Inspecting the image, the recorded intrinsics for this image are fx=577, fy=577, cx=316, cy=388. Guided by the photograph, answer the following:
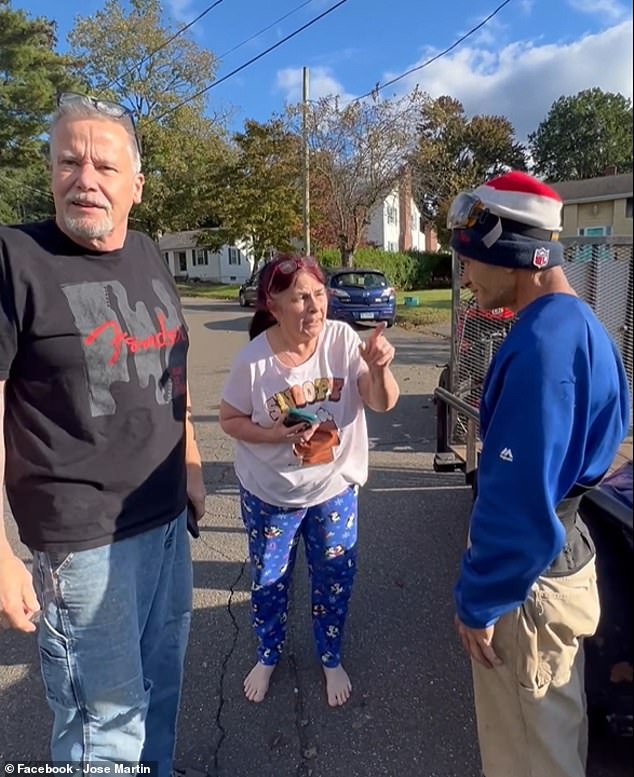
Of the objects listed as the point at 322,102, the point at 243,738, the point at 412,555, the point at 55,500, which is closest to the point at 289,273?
the point at 55,500

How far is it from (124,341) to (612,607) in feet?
4.63

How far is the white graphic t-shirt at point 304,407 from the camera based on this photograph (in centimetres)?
215

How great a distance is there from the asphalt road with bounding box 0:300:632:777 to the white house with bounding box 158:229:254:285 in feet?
118

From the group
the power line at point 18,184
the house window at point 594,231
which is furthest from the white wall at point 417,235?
the house window at point 594,231

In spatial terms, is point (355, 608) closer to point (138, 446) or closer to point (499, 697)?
point (499, 697)

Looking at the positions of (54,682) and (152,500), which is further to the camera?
(152,500)

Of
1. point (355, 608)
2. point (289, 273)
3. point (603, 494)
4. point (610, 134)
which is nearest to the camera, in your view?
point (610, 134)

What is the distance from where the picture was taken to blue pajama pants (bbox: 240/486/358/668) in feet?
7.32

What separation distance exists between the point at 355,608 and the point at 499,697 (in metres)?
1.53

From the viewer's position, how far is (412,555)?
344cm

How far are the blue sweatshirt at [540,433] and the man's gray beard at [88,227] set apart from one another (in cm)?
107

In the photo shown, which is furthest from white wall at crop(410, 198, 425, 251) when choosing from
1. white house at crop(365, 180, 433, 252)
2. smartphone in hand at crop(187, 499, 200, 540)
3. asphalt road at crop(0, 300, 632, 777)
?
smartphone in hand at crop(187, 499, 200, 540)

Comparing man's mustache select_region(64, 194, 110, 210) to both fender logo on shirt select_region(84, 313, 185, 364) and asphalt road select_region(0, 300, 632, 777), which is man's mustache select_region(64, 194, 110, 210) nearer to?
fender logo on shirt select_region(84, 313, 185, 364)

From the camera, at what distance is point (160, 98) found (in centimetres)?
3278
